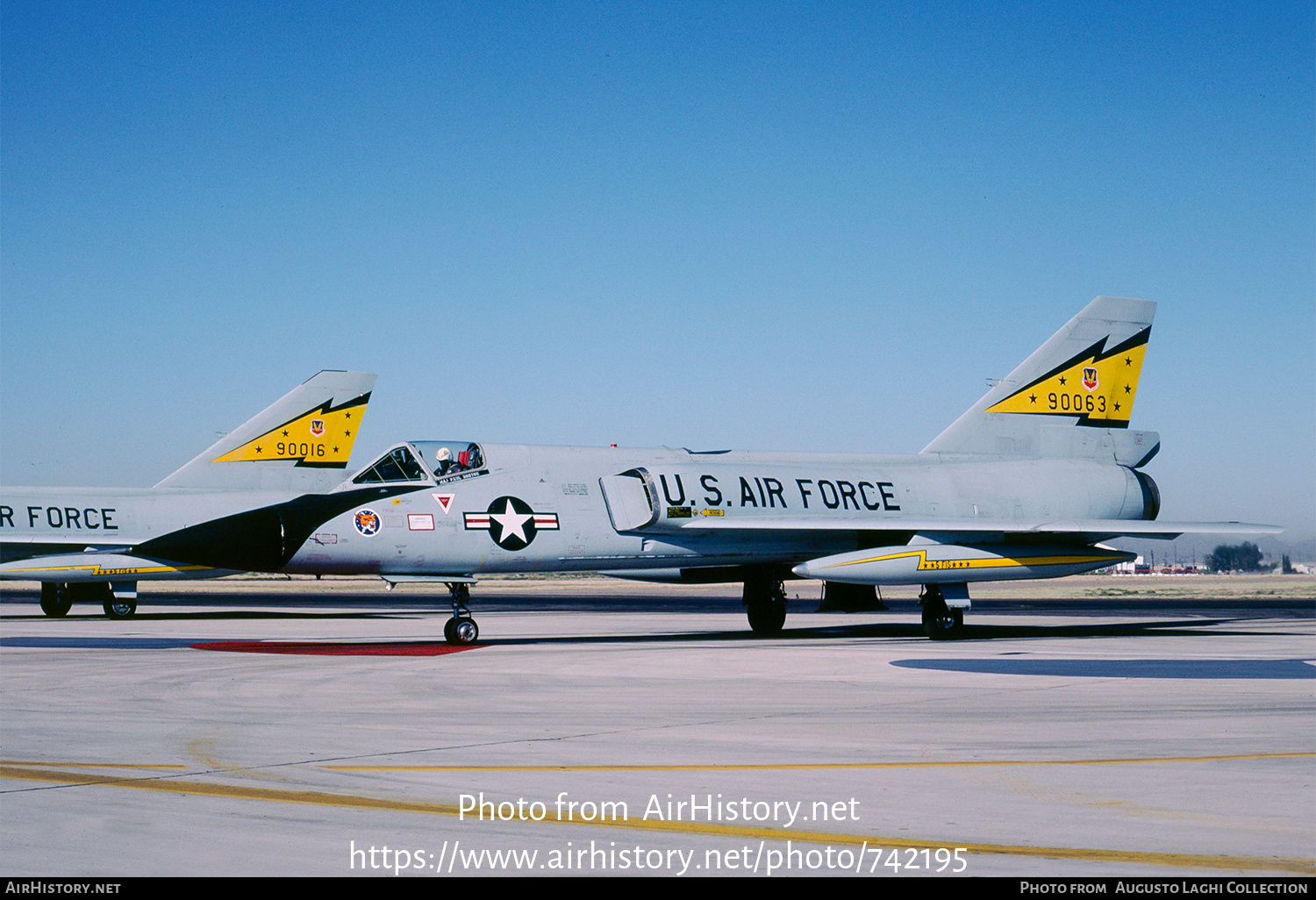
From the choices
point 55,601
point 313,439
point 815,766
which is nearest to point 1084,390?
point 815,766

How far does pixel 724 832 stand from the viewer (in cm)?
604

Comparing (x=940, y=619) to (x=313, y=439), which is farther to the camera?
(x=313, y=439)

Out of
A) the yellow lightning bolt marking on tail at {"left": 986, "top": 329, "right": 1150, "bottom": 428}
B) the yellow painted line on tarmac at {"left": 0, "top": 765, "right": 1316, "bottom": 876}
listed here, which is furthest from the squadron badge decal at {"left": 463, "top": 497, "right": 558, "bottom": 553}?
the yellow painted line on tarmac at {"left": 0, "top": 765, "right": 1316, "bottom": 876}

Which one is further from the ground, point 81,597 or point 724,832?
point 724,832

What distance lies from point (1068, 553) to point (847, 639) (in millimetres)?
3897

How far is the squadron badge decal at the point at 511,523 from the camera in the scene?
18291mm

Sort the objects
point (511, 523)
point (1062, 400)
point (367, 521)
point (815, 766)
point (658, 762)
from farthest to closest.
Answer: point (1062, 400), point (511, 523), point (367, 521), point (658, 762), point (815, 766)

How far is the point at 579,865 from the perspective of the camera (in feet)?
17.8

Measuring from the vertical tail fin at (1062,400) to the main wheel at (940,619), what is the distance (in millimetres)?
4108

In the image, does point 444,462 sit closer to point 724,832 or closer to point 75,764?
point 75,764

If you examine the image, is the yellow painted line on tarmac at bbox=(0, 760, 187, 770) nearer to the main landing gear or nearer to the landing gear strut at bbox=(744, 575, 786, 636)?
the landing gear strut at bbox=(744, 575, 786, 636)

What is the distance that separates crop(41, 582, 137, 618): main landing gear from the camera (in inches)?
1126

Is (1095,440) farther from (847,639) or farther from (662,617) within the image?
(662,617)

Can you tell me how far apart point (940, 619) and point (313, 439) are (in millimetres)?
18421
